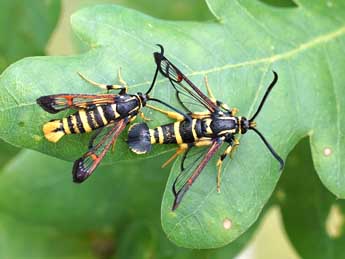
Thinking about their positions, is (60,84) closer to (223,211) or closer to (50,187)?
(223,211)

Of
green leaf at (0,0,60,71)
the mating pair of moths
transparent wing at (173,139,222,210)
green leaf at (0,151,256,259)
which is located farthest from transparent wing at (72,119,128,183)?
green leaf at (0,0,60,71)

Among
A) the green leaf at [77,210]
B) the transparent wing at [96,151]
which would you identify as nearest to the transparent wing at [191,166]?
the transparent wing at [96,151]

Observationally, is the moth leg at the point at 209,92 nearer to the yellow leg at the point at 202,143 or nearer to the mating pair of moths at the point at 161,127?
the mating pair of moths at the point at 161,127

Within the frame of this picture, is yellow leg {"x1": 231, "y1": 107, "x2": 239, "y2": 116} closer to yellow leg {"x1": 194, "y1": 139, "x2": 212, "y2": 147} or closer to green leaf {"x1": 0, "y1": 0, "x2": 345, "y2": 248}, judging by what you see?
green leaf {"x1": 0, "y1": 0, "x2": 345, "y2": 248}

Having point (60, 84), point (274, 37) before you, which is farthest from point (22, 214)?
point (274, 37)

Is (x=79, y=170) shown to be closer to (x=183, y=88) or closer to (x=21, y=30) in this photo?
(x=183, y=88)

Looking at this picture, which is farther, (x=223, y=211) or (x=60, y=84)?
(x=223, y=211)

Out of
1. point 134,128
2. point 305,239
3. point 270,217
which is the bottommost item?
point 270,217
